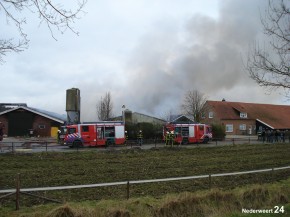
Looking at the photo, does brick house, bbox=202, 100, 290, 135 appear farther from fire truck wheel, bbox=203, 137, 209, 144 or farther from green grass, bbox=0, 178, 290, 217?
green grass, bbox=0, 178, 290, 217

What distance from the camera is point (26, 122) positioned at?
163ft

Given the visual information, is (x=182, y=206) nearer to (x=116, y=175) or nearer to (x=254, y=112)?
(x=116, y=175)

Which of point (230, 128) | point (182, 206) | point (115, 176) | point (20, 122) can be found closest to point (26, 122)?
point (20, 122)

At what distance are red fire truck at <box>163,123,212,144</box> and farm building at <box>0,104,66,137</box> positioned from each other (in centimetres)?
1640

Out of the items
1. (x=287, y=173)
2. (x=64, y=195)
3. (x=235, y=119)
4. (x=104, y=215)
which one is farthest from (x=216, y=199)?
(x=235, y=119)

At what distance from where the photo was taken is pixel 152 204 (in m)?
9.97

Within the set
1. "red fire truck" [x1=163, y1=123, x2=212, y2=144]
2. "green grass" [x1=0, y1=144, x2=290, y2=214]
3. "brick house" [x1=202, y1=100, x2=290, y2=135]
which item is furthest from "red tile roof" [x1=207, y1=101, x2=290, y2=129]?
"green grass" [x1=0, y1=144, x2=290, y2=214]

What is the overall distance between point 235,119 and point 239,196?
6217cm

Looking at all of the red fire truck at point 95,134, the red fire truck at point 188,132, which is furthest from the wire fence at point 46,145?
the red fire truck at point 188,132

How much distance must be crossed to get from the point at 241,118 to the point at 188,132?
3175 centimetres

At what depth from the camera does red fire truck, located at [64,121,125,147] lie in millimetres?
35875

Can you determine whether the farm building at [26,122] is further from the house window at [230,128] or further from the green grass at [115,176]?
the house window at [230,128]

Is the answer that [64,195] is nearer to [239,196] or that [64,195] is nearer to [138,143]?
[239,196]

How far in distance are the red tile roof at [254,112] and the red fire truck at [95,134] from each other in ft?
119
